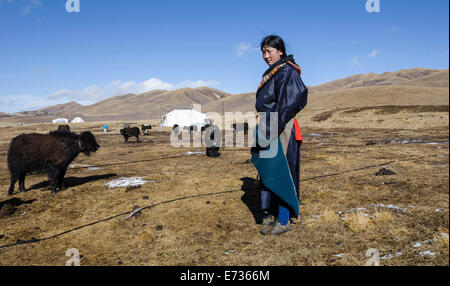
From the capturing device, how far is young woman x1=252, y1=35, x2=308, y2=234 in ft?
10.6

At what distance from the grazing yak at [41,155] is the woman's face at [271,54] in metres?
5.73

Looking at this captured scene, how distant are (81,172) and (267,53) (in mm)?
8253

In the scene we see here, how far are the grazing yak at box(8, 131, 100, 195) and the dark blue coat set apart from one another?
219 inches

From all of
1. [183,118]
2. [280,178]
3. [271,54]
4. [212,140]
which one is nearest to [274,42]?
[271,54]

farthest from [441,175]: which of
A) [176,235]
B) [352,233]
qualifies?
[176,235]

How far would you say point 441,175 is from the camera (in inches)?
253

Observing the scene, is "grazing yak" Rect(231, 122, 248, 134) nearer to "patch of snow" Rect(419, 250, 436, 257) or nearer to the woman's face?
the woman's face

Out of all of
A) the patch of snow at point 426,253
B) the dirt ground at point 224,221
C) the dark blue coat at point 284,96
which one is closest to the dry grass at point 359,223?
the dirt ground at point 224,221

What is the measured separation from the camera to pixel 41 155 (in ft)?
20.5

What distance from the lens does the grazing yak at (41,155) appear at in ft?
20.1

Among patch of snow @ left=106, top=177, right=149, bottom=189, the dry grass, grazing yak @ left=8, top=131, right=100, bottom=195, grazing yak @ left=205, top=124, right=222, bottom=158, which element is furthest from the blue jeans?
grazing yak @ left=205, top=124, right=222, bottom=158

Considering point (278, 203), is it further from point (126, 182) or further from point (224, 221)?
point (126, 182)

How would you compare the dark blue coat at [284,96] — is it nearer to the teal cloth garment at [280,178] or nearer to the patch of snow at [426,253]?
the teal cloth garment at [280,178]

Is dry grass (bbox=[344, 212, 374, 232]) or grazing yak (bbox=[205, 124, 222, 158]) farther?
grazing yak (bbox=[205, 124, 222, 158])
